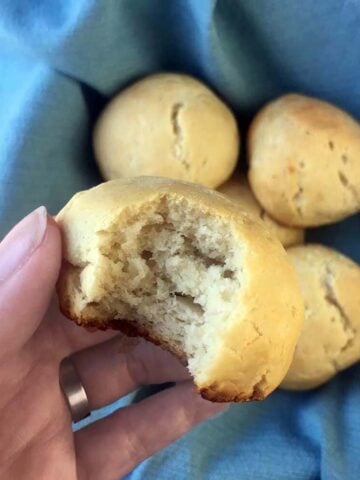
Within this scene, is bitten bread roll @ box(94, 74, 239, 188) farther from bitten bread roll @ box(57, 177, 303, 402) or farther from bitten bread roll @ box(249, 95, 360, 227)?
bitten bread roll @ box(57, 177, 303, 402)

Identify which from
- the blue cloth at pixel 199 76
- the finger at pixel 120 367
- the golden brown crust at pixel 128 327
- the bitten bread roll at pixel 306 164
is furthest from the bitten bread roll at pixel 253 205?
the golden brown crust at pixel 128 327

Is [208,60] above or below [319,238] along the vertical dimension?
above

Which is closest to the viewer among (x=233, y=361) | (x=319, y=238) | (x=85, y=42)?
(x=233, y=361)

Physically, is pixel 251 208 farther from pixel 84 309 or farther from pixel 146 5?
pixel 84 309

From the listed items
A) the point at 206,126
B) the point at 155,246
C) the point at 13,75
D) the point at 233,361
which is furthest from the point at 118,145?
the point at 233,361

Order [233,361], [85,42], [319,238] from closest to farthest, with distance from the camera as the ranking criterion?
[233,361] < [85,42] < [319,238]

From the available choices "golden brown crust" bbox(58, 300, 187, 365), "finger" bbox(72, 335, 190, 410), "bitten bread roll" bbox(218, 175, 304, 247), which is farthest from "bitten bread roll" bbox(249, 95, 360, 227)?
"golden brown crust" bbox(58, 300, 187, 365)
